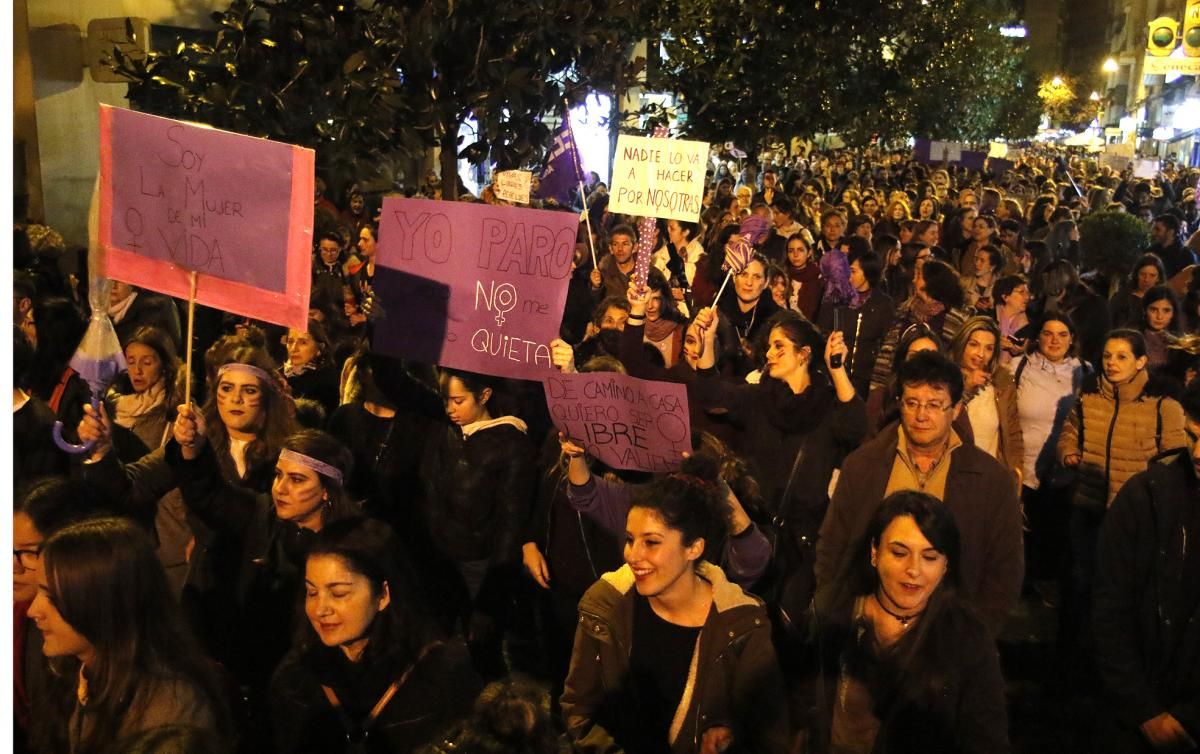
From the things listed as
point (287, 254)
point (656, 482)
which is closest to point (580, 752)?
point (656, 482)

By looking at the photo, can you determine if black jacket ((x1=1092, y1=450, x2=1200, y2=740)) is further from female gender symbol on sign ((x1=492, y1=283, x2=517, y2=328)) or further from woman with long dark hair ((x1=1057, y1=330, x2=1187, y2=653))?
female gender symbol on sign ((x1=492, y1=283, x2=517, y2=328))

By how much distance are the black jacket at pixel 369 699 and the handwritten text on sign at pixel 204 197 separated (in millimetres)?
1595

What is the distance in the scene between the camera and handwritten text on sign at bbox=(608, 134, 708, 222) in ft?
22.6

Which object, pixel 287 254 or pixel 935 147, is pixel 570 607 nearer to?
pixel 287 254

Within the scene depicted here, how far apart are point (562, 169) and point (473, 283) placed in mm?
4920

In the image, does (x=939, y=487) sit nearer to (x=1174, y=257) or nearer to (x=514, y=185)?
(x=514, y=185)

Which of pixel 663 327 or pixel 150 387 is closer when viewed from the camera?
pixel 150 387

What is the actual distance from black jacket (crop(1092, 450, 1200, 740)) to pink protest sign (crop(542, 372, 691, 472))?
4.71 ft

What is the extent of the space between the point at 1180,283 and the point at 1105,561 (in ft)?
22.9

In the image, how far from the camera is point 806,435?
17.5ft

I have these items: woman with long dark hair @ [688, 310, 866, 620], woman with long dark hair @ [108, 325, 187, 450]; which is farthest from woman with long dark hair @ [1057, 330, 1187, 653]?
woman with long dark hair @ [108, 325, 187, 450]

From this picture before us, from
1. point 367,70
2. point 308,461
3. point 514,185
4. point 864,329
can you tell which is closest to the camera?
point 308,461

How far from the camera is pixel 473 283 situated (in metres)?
5.42

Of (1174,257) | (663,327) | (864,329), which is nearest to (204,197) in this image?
(663,327)
